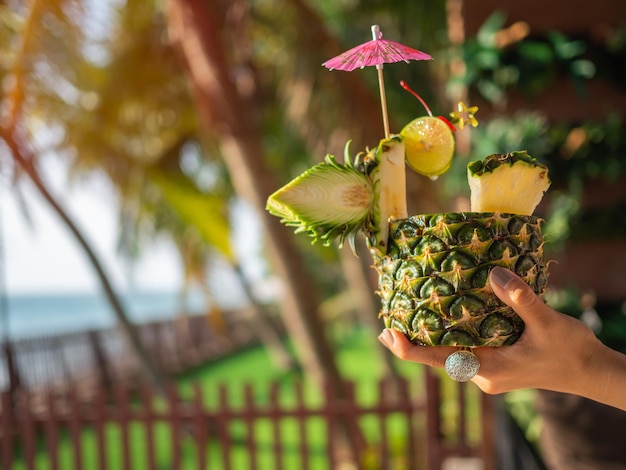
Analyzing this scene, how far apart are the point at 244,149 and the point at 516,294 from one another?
15.2 ft

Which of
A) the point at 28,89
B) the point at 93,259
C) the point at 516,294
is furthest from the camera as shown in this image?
the point at 93,259

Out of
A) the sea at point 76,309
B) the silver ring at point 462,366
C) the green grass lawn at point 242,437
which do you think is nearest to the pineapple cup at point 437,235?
the silver ring at point 462,366

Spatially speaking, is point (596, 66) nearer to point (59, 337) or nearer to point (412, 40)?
point (412, 40)

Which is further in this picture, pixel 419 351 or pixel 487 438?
pixel 487 438

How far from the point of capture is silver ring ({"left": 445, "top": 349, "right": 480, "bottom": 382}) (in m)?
1.48

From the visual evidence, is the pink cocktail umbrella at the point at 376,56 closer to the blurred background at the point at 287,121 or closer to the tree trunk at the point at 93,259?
the blurred background at the point at 287,121

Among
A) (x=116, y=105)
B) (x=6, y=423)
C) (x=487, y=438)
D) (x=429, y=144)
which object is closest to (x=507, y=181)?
(x=429, y=144)

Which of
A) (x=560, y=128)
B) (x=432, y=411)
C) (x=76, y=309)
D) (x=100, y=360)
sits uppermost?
(x=560, y=128)

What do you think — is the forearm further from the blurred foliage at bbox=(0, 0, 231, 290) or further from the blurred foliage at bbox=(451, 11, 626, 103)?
the blurred foliage at bbox=(0, 0, 231, 290)

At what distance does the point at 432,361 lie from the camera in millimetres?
1584

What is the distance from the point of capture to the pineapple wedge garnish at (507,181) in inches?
61.9

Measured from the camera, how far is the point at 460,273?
4.85 feet

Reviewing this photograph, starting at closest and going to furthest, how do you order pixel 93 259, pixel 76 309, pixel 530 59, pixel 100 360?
pixel 530 59, pixel 93 259, pixel 100 360, pixel 76 309

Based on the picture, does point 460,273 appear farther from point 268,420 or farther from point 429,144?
point 268,420
